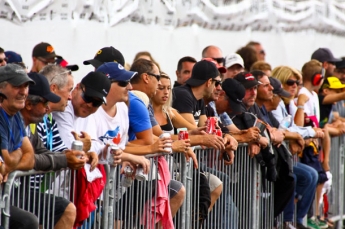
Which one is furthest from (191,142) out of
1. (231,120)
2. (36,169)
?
(36,169)

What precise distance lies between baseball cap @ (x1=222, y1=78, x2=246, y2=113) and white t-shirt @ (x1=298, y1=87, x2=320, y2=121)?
241cm

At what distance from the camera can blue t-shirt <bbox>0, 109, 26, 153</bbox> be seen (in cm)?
599

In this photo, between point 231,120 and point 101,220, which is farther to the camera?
point 231,120

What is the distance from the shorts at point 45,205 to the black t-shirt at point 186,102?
294 centimetres

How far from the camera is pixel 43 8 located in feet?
32.9

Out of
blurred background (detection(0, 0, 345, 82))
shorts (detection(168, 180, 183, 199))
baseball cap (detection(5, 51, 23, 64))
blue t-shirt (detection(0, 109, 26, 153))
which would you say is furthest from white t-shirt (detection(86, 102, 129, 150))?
blurred background (detection(0, 0, 345, 82))

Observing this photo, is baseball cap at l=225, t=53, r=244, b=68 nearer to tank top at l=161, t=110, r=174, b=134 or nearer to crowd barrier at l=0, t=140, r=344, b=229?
crowd barrier at l=0, t=140, r=344, b=229

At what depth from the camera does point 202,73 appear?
9.43m

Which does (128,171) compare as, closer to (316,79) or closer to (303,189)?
(303,189)

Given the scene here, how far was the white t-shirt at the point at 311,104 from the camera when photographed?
469 inches

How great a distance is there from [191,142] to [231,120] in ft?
4.49

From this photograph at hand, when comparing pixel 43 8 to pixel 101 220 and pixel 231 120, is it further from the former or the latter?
pixel 101 220

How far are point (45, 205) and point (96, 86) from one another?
1157 mm

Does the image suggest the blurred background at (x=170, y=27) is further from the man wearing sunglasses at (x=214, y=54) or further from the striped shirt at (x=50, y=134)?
the striped shirt at (x=50, y=134)
